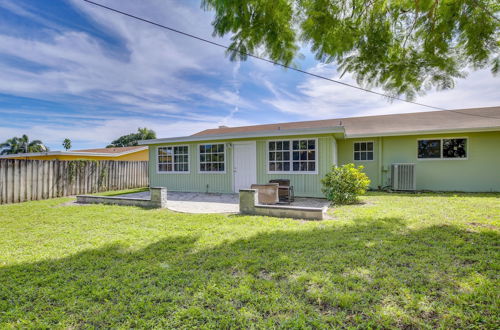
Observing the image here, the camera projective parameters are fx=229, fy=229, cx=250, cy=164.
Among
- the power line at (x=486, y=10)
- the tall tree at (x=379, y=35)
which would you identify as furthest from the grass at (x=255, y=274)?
the power line at (x=486, y=10)

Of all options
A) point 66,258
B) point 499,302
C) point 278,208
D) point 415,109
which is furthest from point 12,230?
point 415,109

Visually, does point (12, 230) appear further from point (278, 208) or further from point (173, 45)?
→ point (173, 45)

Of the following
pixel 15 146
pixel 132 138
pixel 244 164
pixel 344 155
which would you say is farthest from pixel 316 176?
pixel 15 146

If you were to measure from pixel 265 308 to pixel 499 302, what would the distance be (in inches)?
79.8

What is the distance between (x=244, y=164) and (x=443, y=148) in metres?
8.59

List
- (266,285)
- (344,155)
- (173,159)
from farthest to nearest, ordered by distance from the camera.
Answer: (344,155) < (173,159) < (266,285)

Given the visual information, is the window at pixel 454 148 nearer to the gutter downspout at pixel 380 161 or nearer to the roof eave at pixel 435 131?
the roof eave at pixel 435 131

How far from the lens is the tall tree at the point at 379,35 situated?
11.4 feet

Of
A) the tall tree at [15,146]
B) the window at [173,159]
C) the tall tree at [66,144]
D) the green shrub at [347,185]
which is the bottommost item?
the green shrub at [347,185]

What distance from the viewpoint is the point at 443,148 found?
9875 mm

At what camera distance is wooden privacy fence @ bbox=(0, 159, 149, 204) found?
805cm

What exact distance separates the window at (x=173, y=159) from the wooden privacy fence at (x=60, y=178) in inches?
119

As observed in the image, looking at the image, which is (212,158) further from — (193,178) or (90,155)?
(90,155)

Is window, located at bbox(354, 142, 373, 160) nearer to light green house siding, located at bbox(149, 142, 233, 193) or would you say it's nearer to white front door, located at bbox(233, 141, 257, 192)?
white front door, located at bbox(233, 141, 257, 192)
